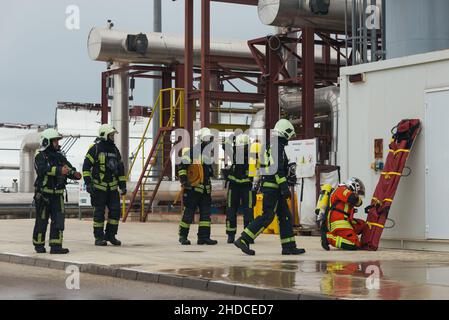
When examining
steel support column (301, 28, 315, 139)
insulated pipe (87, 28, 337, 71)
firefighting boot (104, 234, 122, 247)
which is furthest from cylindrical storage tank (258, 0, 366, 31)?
firefighting boot (104, 234, 122, 247)

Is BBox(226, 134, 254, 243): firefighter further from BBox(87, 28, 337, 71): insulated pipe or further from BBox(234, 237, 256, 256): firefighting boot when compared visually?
A: BBox(87, 28, 337, 71): insulated pipe

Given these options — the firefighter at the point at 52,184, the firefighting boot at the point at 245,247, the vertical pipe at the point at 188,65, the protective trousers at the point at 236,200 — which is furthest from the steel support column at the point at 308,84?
the firefighter at the point at 52,184

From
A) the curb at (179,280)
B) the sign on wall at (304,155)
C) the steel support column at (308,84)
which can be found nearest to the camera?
the curb at (179,280)

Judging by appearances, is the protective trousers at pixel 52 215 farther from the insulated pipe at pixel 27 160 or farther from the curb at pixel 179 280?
the insulated pipe at pixel 27 160

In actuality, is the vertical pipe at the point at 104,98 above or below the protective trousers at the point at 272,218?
above

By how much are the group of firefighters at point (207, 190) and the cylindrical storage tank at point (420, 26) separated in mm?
3427

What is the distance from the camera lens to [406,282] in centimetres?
1115

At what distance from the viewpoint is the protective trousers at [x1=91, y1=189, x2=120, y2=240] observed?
56.5 ft

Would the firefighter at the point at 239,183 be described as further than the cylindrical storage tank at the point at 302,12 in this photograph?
No

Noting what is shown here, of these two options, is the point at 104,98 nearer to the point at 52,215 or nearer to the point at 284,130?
the point at 52,215

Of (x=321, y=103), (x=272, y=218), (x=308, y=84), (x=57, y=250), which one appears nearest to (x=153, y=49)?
(x=321, y=103)

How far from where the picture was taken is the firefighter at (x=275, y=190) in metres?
15.1

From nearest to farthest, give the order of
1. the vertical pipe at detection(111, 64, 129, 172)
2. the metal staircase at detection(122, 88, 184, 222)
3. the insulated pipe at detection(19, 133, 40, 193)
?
the metal staircase at detection(122, 88, 184, 222) → the vertical pipe at detection(111, 64, 129, 172) → the insulated pipe at detection(19, 133, 40, 193)

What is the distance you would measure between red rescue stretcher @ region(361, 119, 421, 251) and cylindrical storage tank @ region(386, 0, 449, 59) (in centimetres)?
251
